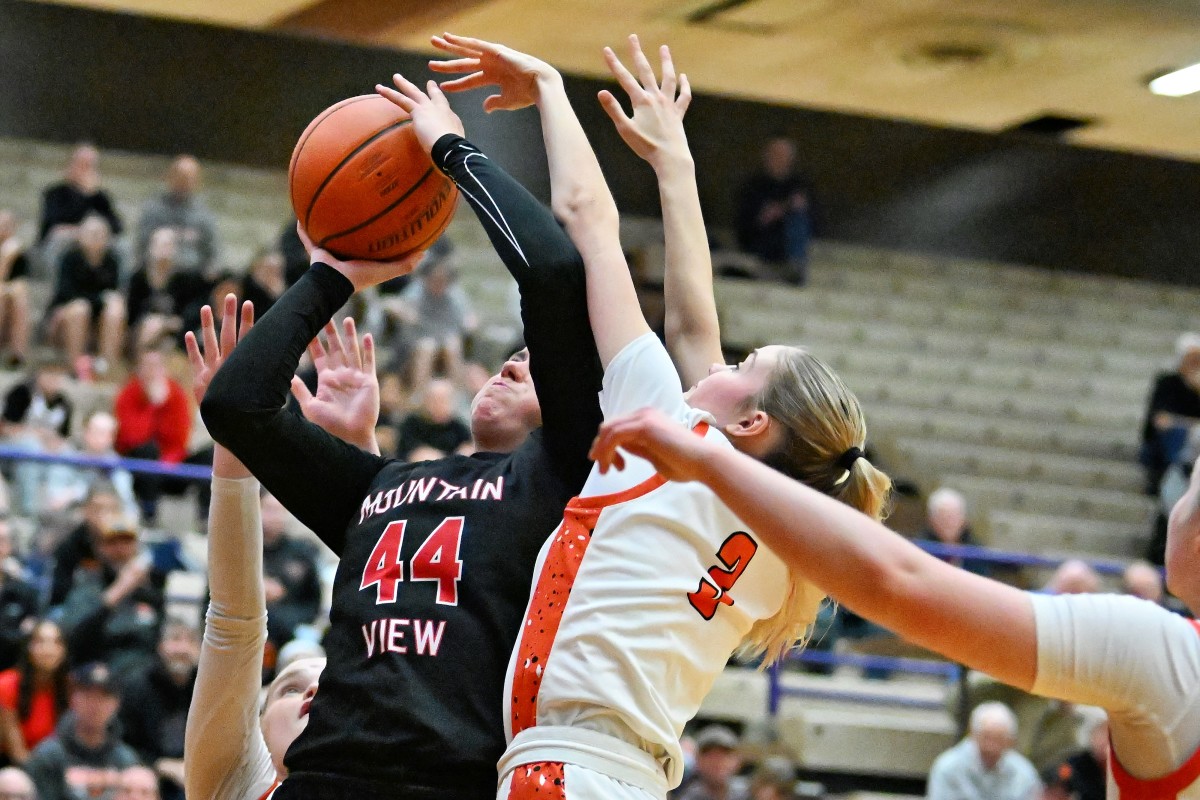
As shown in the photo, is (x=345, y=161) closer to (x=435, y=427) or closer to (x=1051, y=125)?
(x=435, y=427)

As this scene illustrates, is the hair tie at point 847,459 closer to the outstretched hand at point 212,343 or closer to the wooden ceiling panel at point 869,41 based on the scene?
the outstretched hand at point 212,343

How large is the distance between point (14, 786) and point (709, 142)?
405 inches

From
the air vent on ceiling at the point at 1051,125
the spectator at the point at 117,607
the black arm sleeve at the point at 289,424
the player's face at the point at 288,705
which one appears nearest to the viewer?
the black arm sleeve at the point at 289,424

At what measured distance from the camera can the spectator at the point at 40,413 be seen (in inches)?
350

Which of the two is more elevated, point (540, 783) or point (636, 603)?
point (636, 603)

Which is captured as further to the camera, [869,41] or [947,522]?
[869,41]

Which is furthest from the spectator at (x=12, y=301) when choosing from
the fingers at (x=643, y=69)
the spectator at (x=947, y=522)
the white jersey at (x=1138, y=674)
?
the white jersey at (x=1138, y=674)

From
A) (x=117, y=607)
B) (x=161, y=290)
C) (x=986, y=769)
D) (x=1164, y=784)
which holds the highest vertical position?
(x=1164, y=784)

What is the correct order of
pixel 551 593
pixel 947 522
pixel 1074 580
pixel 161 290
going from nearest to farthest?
pixel 551 593 → pixel 1074 580 → pixel 947 522 → pixel 161 290

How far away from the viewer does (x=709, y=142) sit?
606 inches

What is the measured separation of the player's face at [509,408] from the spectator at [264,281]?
24.2ft

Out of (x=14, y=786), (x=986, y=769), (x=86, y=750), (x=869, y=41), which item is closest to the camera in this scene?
(x=14, y=786)

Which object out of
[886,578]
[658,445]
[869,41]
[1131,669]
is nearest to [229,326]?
[658,445]

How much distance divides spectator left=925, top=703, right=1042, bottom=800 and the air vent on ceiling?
303 inches
